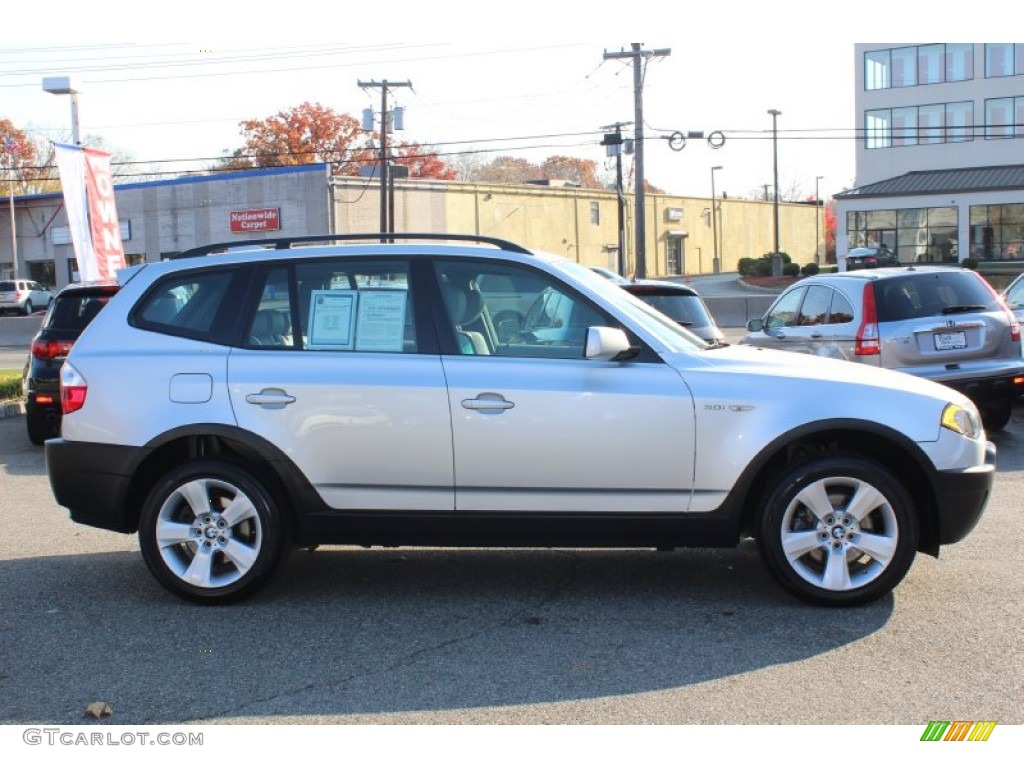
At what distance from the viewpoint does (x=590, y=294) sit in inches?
224

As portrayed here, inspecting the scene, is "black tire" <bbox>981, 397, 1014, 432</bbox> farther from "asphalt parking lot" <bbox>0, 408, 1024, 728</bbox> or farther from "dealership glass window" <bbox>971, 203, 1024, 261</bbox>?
"dealership glass window" <bbox>971, 203, 1024, 261</bbox>

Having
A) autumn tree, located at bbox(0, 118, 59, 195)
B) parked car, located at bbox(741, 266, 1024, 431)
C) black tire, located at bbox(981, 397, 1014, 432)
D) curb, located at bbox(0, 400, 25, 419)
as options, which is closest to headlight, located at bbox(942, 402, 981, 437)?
parked car, located at bbox(741, 266, 1024, 431)

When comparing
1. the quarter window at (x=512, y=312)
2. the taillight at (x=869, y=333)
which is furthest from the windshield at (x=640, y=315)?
the taillight at (x=869, y=333)

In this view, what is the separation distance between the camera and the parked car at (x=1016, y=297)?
1291 centimetres

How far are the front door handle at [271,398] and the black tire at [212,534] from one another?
0.37 m

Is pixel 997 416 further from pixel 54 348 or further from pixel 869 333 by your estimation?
pixel 54 348

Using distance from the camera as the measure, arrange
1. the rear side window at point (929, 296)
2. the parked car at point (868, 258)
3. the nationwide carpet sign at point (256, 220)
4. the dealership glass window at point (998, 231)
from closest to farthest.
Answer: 1. the rear side window at point (929, 296)
2. the parked car at point (868, 258)
3. the nationwide carpet sign at point (256, 220)
4. the dealership glass window at point (998, 231)

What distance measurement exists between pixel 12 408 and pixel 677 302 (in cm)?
888

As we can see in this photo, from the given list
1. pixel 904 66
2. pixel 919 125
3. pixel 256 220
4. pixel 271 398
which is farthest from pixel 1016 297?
pixel 904 66

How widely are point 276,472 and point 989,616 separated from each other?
3.63m

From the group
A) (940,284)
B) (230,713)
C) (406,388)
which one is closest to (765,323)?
(940,284)

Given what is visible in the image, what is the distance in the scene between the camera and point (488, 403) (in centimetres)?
550

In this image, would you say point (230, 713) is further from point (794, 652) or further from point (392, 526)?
point (794, 652)

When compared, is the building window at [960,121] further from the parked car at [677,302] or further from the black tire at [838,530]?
the black tire at [838,530]
